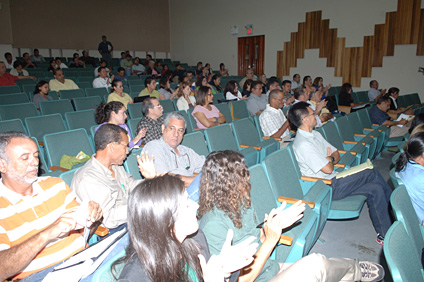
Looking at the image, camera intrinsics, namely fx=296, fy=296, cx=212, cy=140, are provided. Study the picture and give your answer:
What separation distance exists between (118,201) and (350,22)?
1007 centimetres

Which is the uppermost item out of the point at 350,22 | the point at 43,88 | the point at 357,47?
the point at 350,22

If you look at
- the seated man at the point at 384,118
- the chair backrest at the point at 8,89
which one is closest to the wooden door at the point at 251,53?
the seated man at the point at 384,118

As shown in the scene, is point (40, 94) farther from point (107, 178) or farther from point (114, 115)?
point (107, 178)

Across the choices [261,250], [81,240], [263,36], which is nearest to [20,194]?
[81,240]

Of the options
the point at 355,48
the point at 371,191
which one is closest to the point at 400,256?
the point at 371,191

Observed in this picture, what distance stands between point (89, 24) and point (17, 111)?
32.2 ft

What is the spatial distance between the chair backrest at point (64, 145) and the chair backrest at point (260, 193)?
6.01 feet

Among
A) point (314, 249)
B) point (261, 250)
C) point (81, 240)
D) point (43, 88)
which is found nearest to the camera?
point (261, 250)

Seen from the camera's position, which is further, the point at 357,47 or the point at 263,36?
the point at 263,36

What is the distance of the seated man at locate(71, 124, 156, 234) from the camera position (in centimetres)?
184

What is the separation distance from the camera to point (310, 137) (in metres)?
2.96

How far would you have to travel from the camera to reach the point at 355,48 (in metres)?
9.61

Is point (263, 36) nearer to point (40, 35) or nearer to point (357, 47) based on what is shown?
point (357, 47)

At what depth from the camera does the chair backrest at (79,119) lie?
383 cm
